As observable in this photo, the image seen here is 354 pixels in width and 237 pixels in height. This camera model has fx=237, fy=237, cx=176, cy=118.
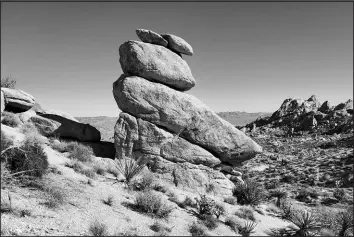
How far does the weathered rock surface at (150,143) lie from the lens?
14.0 metres

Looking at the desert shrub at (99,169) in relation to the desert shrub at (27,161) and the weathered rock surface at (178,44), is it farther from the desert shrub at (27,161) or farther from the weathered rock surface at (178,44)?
the weathered rock surface at (178,44)

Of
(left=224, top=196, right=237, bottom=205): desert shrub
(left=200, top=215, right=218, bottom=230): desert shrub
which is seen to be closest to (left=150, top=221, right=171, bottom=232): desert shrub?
(left=200, top=215, right=218, bottom=230): desert shrub

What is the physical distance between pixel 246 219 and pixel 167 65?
9863 millimetres

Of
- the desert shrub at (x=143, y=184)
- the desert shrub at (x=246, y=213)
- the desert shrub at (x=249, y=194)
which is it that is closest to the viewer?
the desert shrub at (x=143, y=184)

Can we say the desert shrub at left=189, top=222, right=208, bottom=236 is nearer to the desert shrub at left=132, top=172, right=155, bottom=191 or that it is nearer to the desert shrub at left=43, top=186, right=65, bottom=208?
the desert shrub at left=132, top=172, right=155, bottom=191

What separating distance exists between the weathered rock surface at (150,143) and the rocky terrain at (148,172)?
0.20ft

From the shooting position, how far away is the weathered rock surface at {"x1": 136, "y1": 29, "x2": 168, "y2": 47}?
15445mm

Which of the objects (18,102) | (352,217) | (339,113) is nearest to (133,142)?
(18,102)

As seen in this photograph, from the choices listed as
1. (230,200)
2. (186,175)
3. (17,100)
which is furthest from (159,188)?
(17,100)

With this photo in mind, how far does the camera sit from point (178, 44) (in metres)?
16.1

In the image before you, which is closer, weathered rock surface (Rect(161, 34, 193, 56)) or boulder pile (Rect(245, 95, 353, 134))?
weathered rock surface (Rect(161, 34, 193, 56))

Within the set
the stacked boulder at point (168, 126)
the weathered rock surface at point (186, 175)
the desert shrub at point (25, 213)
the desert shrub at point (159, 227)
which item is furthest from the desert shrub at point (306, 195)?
the desert shrub at point (25, 213)

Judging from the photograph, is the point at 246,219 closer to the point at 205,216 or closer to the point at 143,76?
the point at 205,216

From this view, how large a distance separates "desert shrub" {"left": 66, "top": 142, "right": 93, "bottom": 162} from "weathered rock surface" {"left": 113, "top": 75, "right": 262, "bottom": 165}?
334 cm
